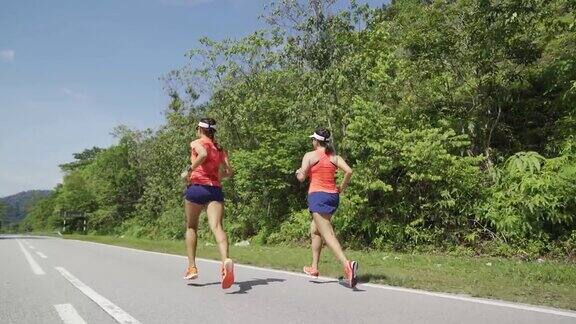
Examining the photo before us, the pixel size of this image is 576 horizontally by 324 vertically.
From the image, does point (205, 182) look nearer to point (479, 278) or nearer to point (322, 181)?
point (322, 181)

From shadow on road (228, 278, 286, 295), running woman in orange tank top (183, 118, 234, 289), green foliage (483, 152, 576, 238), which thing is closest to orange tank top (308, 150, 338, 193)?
running woman in orange tank top (183, 118, 234, 289)

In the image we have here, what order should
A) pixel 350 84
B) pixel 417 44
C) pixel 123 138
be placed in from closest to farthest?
pixel 417 44, pixel 350 84, pixel 123 138

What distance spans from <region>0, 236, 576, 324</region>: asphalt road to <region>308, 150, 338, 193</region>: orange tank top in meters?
1.23

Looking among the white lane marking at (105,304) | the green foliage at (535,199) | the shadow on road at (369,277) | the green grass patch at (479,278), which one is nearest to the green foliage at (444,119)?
the green foliage at (535,199)

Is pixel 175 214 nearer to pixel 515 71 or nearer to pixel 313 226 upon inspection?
pixel 515 71

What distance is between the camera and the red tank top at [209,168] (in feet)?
21.4

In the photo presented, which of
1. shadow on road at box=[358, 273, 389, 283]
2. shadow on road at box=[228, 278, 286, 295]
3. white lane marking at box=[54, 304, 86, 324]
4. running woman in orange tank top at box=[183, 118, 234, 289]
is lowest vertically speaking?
white lane marking at box=[54, 304, 86, 324]

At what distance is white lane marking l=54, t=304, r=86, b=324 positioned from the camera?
462 cm

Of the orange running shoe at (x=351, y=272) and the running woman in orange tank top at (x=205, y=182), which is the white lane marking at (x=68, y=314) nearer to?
the running woman in orange tank top at (x=205, y=182)

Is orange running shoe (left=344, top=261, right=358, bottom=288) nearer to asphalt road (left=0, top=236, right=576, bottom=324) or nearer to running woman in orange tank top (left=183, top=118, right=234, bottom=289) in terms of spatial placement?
asphalt road (left=0, top=236, right=576, bottom=324)

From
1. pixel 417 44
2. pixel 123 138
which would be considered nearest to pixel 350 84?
pixel 417 44

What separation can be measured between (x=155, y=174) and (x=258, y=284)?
35.5 meters

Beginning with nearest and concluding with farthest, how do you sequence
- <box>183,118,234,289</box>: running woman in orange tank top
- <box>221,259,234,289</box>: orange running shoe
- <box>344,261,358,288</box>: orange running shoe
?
1. <box>221,259,234,289</box>: orange running shoe
2. <box>344,261,358,288</box>: orange running shoe
3. <box>183,118,234,289</box>: running woman in orange tank top

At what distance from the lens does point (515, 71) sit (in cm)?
1426
